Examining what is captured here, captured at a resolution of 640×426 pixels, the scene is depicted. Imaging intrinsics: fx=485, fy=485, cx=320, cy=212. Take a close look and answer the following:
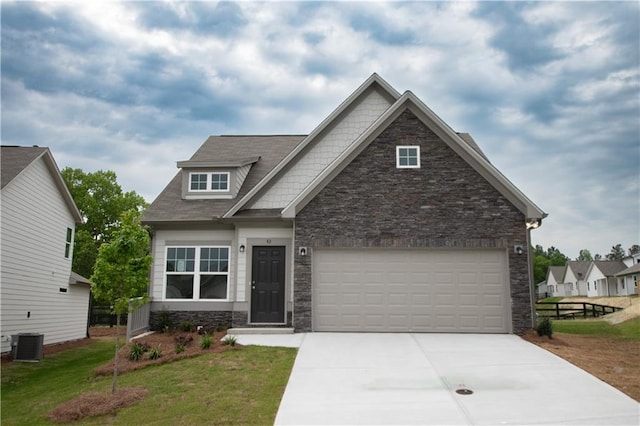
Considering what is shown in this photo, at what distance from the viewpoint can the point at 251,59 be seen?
57.2 feet

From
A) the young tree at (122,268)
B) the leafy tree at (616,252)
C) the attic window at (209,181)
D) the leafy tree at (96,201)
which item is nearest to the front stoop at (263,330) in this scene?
the young tree at (122,268)

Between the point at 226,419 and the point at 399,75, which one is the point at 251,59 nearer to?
the point at 399,75

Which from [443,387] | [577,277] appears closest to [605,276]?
[577,277]

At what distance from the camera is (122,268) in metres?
9.00

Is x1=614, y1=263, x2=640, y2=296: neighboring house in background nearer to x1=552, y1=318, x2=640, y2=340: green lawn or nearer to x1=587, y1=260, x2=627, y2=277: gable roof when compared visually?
x1=587, y1=260, x2=627, y2=277: gable roof

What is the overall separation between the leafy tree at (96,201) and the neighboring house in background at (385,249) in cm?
3043

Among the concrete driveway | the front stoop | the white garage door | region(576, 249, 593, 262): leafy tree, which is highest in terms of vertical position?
region(576, 249, 593, 262): leafy tree

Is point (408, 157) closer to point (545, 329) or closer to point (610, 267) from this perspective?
point (545, 329)

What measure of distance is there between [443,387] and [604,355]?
516 cm

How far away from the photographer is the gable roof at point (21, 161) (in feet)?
51.7

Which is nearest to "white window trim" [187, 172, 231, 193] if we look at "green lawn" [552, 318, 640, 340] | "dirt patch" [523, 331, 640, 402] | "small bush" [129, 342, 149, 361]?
"small bush" [129, 342, 149, 361]

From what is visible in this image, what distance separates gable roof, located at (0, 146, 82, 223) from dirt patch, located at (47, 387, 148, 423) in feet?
32.4

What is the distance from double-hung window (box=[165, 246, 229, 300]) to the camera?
14891mm

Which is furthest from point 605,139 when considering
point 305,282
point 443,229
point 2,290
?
point 2,290
